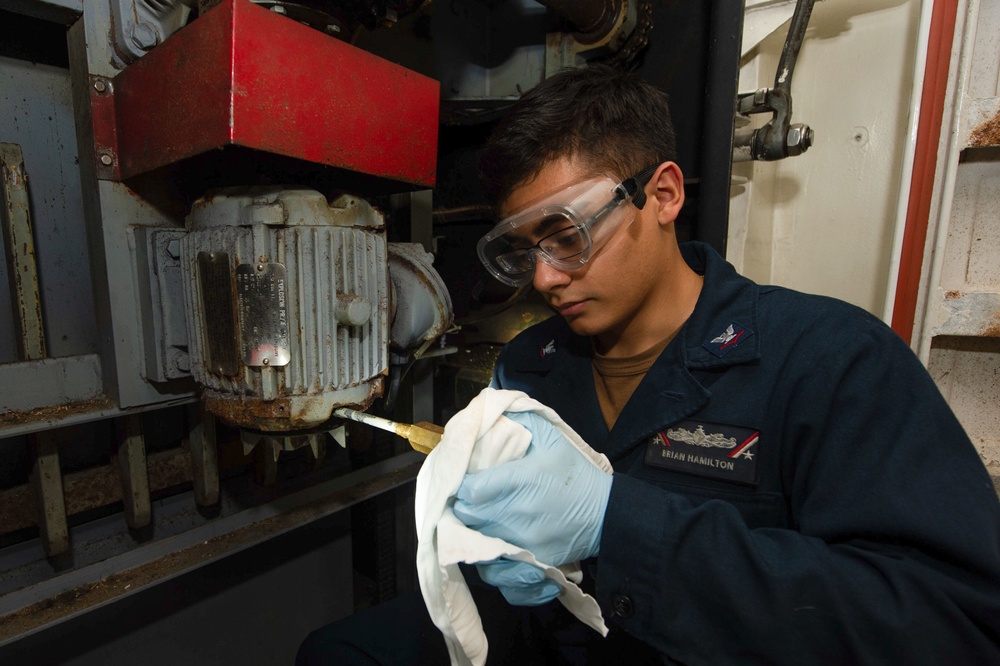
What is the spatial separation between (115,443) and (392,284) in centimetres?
80

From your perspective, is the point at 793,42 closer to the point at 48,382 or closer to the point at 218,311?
the point at 218,311

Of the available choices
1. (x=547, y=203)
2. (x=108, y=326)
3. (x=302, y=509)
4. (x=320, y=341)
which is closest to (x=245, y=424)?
(x=320, y=341)

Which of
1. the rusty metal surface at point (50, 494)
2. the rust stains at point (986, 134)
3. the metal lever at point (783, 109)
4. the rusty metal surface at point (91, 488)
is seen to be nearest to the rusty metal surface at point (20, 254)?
the rusty metal surface at point (50, 494)

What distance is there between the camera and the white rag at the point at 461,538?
25.4 inches

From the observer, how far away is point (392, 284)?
114 cm

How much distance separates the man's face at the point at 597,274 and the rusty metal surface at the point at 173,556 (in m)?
0.86

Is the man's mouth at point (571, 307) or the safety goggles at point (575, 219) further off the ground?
the safety goggles at point (575, 219)

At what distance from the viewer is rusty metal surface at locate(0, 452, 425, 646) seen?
934mm

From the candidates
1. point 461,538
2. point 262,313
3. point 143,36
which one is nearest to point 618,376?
point 461,538

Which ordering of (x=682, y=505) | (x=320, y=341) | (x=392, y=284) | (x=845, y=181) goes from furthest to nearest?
(x=845, y=181) → (x=392, y=284) → (x=320, y=341) → (x=682, y=505)

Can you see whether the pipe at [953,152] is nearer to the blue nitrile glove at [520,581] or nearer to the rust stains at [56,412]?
the blue nitrile glove at [520,581]

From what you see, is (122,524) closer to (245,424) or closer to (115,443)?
(115,443)

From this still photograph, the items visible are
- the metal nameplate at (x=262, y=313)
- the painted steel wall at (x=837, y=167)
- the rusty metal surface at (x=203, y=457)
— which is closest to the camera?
the metal nameplate at (x=262, y=313)

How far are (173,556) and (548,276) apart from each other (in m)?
1.03
